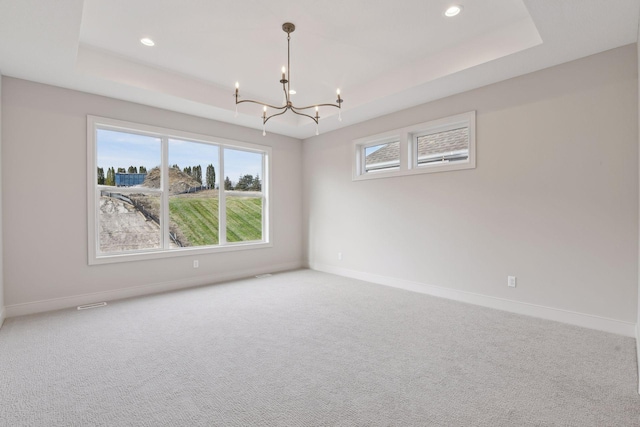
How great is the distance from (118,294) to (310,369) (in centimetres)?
307

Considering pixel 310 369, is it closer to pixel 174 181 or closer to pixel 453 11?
pixel 453 11

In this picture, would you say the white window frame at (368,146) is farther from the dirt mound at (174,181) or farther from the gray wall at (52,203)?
the gray wall at (52,203)

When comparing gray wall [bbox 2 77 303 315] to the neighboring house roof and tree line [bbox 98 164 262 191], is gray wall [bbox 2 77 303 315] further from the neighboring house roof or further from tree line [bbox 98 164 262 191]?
the neighboring house roof

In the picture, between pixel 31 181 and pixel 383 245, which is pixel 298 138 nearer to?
pixel 383 245

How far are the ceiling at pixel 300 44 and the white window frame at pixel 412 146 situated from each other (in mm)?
358

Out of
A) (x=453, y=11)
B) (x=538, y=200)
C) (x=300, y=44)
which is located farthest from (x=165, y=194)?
(x=538, y=200)

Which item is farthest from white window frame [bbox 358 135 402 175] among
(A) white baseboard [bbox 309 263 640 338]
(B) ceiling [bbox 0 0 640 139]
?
(A) white baseboard [bbox 309 263 640 338]

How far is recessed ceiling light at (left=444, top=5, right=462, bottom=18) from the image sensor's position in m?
2.60

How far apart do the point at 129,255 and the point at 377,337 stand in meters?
3.34

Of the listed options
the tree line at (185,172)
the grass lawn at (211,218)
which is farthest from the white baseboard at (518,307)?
the tree line at (185,172)

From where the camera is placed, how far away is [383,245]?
4.67 metres

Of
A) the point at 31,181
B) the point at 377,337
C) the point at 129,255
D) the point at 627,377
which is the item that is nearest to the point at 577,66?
the point at 627,377

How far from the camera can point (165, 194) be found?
4434 millimetres

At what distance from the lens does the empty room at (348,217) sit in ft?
6.54
